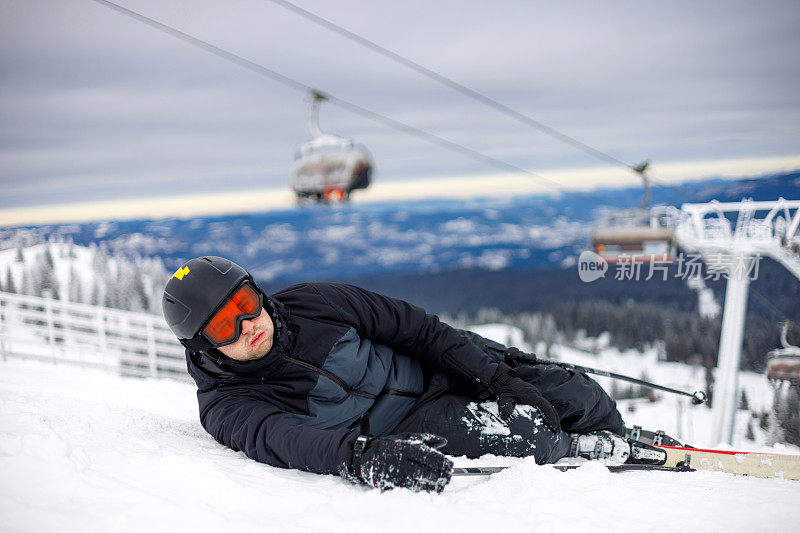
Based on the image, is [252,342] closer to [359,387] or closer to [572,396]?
[359,387]

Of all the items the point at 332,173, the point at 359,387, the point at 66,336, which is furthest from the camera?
the point at 332,173

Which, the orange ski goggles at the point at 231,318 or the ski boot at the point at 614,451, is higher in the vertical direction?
the orange ski goggles at the point at 231,318

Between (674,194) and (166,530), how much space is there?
2477 cm

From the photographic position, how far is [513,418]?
2.58 m

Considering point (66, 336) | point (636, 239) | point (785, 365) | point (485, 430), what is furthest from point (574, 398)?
point (785, 365)

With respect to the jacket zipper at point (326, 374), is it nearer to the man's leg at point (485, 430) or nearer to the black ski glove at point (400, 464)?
the man's leg at point (485, 430)

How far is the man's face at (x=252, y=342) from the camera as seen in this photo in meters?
2.22

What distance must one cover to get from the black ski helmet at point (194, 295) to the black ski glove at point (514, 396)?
137cm

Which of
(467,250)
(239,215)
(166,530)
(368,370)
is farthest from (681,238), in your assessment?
(467,250)

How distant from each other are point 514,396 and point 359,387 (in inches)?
30.6

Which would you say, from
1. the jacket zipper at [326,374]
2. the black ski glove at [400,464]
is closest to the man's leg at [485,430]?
the jacket zipper at [326,374]

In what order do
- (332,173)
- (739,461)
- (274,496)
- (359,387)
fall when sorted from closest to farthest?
(274,496) < (359,387) < (739,461) < (332,173)

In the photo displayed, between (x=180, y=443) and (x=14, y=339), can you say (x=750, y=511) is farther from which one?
(x=14, y=339)

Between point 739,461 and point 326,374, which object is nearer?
point 326,374
